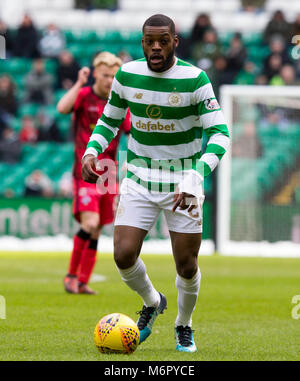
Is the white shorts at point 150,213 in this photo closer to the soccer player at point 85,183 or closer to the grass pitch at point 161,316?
the grass pitch at point 161,316

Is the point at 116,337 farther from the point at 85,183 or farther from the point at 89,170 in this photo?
the point at 85,183

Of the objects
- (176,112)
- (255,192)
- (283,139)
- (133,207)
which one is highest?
(176,112)

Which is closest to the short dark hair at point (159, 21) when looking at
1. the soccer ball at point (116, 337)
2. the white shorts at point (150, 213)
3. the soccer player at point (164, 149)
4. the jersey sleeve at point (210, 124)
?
the soccer player at point (164, 149)

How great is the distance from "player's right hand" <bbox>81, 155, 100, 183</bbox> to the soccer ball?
93cm

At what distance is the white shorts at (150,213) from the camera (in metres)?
5.57

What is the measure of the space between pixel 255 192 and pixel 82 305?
905cm

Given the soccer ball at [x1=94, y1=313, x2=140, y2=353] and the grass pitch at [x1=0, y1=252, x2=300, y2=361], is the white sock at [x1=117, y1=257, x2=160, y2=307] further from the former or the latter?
the soccer ball at [x1=94, y1=313, x2=140, y2=353]

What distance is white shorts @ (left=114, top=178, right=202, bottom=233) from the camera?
A: 18.3 ft

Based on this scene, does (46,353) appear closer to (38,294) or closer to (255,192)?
(38,294)

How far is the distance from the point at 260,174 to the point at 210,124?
11.4 metres

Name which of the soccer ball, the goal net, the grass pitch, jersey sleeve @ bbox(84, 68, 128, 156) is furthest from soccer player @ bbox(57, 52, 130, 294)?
the goal net

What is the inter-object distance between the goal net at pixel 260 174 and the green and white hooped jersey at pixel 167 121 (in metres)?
10.6

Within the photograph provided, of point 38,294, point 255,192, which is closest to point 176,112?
point 38,294

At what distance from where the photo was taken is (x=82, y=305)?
805 cm
